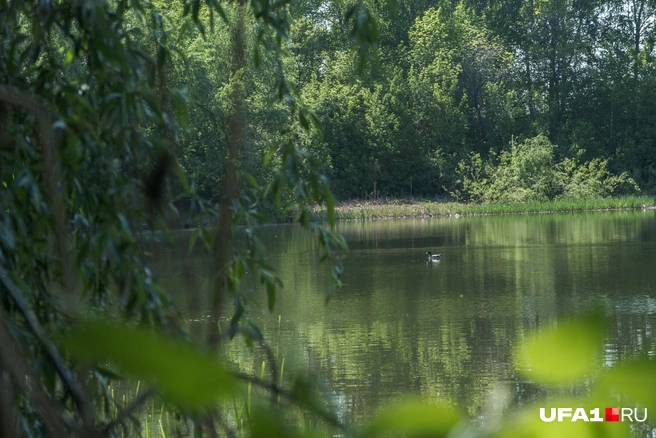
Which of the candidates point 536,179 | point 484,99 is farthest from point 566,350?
point 484,99

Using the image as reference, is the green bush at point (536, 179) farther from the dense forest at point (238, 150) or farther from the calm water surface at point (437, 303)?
the calm water surface at point (437, 303)

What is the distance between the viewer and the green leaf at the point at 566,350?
1.06ft

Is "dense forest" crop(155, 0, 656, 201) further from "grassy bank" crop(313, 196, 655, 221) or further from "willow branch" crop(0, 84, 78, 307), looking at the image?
"willow branch" crop(0, 84, 78, 307)

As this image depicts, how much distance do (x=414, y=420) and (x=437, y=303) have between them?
11.3m

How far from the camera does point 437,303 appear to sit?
453 inches

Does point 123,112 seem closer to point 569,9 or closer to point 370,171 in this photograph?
point 370,171

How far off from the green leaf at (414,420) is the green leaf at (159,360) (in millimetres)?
61

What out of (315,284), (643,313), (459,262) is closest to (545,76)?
(459,262)

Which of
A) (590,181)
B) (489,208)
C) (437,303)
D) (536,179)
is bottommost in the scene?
(437,303)

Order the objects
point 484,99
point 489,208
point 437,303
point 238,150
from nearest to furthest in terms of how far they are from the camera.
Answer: point 238,150 < point 437,303 < point 489,208 < point 484,99

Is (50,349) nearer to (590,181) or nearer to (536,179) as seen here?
(536,179)

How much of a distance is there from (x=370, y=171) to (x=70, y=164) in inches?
1386

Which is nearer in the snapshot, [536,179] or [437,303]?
[437,303]

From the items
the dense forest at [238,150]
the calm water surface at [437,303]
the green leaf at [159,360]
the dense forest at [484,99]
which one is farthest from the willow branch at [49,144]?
the dense forest at [484,99]
